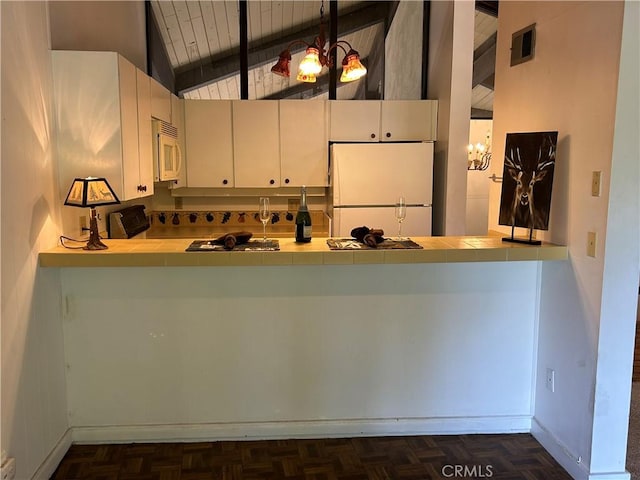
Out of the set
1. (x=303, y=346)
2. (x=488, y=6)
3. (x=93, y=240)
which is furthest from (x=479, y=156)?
(x=93, y=240)

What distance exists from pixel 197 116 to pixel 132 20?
0.87m

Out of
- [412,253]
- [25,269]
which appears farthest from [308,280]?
[25,269]

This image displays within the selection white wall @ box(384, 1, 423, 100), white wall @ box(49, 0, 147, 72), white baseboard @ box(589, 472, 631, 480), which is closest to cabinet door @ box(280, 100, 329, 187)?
white wall @ box(384, 1, 423, 100)

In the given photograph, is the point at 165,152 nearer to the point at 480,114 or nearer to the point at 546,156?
the point at 546,156

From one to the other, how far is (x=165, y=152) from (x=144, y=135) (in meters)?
0.52

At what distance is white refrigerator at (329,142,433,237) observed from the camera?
415 cm

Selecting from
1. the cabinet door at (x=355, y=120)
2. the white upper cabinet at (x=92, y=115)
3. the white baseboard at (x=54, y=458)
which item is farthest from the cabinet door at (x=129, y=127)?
the cabinet door at (x=355, y=120)

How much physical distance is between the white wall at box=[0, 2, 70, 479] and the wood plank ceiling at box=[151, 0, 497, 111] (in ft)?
7.50

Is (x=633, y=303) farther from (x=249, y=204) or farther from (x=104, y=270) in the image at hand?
(x=249, y=204)

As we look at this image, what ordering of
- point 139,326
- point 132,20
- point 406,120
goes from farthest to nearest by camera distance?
point 406,120 → point 132,20 → point 139,326

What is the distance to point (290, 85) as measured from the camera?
4.61 meters

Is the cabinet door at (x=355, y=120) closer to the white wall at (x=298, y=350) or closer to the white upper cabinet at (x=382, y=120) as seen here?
the white upper cabinet at (x=382, y=120)

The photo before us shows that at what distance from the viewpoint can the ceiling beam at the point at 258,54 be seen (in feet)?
15.1

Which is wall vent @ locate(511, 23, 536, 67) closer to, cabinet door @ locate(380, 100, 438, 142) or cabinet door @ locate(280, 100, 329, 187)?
cabinet door @ locate(380, 100, 438, 142)
